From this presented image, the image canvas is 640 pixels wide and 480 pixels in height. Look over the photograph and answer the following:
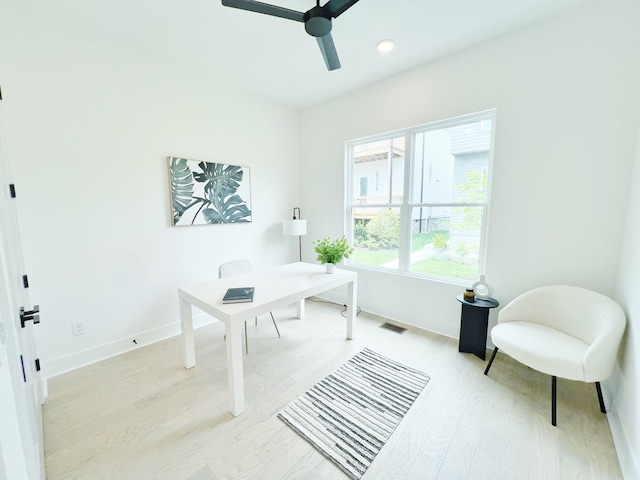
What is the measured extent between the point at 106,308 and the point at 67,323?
0.87ft

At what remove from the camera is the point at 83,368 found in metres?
2.20

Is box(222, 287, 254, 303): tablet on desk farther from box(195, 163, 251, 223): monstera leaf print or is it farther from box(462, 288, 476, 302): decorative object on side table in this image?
box(462, 288, 476, 302): decorative object on side table

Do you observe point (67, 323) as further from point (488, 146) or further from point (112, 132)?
point (488, 146)

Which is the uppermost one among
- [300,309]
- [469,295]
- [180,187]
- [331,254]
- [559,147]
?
[559,147]

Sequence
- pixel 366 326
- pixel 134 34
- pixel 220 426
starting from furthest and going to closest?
1. pixel 366 326
2. pixel 134 34
3. pixel 220 426

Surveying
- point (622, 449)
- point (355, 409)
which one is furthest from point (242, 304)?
point (622, 449)

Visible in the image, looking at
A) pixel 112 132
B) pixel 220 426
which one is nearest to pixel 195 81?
pixel 112 132

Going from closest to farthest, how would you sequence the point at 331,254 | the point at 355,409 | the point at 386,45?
the point at 355,409 < the point at 386,45 < the point at 331,254

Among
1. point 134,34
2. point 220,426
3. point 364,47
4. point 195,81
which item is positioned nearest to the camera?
point 220,426

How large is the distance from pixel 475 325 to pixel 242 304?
2.05 metres

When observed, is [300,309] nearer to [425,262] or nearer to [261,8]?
[425,262]

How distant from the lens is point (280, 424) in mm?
1635

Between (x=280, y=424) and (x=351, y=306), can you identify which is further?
(x=351, y=306)

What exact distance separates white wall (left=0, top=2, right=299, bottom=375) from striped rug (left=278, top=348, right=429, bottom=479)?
1813mm
